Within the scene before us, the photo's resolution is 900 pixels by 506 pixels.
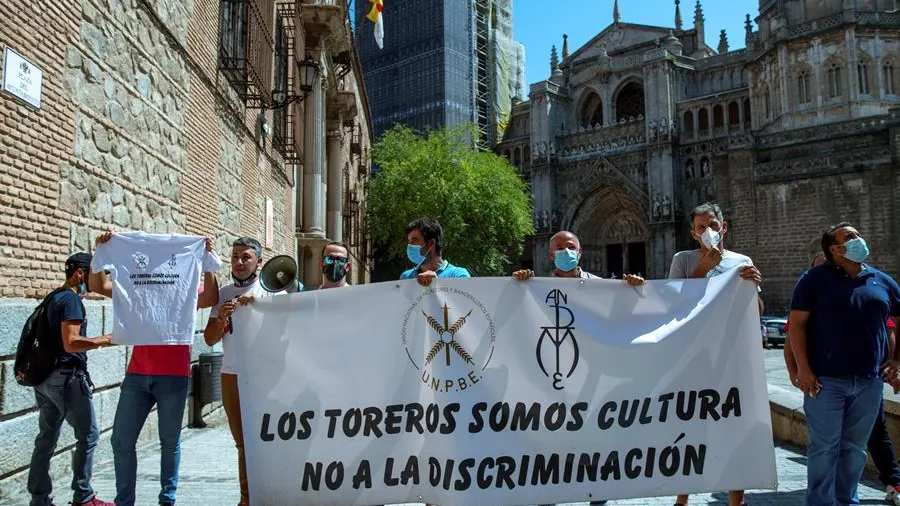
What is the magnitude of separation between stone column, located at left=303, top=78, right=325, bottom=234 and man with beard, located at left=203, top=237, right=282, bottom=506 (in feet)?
43.3

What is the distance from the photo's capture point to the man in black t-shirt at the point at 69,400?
430 centimetres

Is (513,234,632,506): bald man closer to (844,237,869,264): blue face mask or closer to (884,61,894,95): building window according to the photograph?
(844,237,869,264): blue face mask

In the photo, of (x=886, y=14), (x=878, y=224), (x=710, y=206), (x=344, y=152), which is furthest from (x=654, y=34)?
(x=710, y=206)

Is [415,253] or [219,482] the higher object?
[415,253]

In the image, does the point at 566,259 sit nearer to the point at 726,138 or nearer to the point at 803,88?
the point at 803,88

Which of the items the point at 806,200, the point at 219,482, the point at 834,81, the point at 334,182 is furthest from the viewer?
the point at 834,81

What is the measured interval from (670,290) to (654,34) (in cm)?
4945

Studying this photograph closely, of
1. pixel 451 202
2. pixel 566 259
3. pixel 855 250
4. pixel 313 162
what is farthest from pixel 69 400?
pixel 451 202

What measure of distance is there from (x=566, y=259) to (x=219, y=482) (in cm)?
360

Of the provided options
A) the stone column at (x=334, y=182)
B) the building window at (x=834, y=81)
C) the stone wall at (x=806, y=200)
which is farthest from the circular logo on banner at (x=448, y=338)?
the building window at (x=834, y=81)


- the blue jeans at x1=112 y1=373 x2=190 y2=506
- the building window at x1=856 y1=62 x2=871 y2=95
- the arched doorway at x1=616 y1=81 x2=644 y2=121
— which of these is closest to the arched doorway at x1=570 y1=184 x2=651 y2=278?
the arched doorway at x1=616 y1=81 x2=644 y2=121

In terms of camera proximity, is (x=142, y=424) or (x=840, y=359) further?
(x=142, y=424)

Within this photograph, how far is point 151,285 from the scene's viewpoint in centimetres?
451

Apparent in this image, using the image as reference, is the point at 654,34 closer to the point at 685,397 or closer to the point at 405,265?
the point at 405,265
